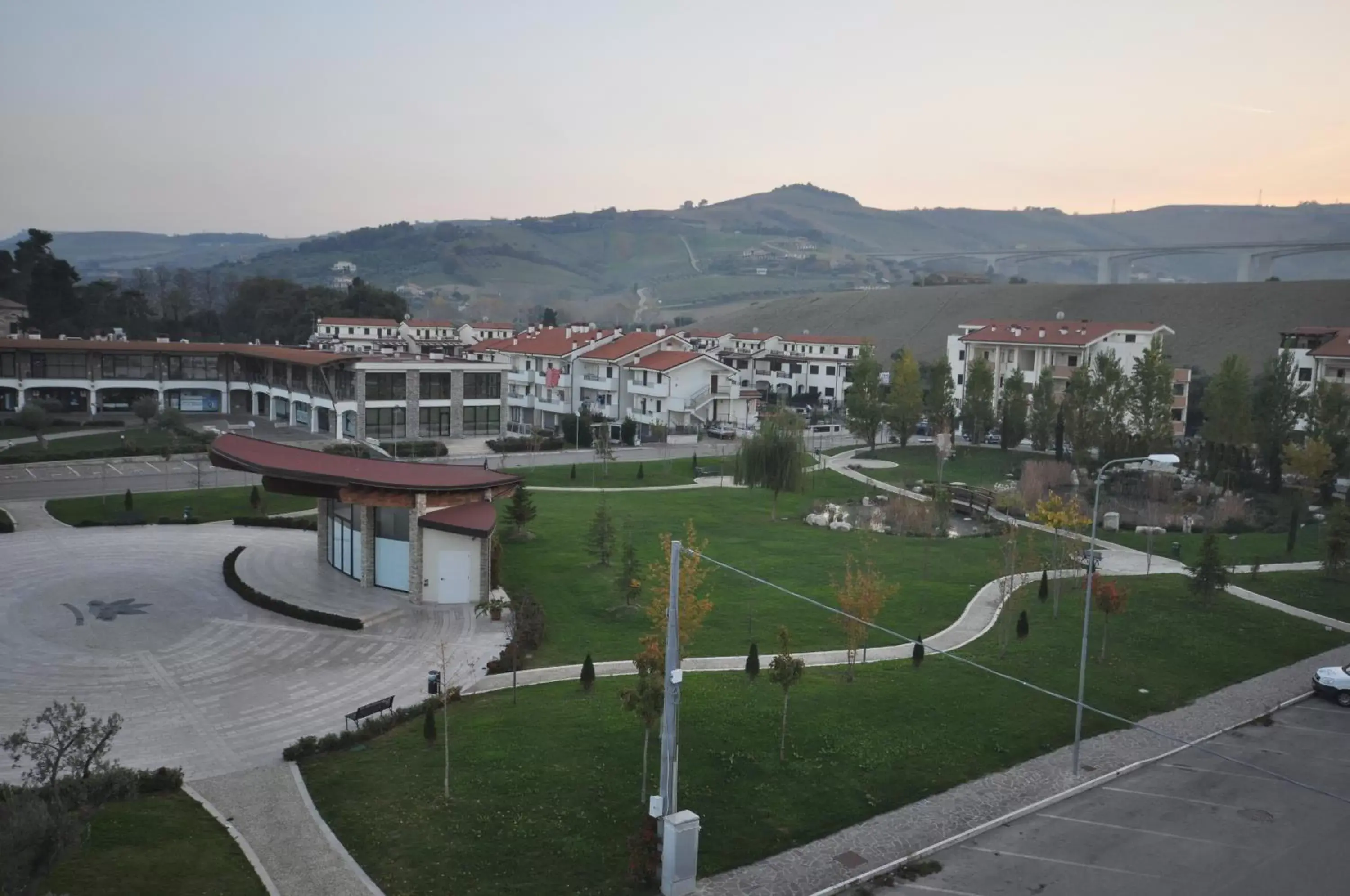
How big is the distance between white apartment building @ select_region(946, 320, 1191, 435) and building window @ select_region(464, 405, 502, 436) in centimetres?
3473

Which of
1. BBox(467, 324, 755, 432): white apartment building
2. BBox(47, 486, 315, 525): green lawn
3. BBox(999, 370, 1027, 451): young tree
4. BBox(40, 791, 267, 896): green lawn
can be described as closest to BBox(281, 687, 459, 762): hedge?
BBox(40, 791, 267, 896): green lawn

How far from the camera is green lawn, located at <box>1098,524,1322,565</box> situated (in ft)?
125

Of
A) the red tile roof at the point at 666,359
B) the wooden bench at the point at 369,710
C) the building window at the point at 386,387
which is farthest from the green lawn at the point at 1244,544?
the building window at the point at 386,387

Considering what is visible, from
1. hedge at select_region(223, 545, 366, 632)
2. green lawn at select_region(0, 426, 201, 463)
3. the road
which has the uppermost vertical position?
green lawn at select_region(0, 426, 201, 463)

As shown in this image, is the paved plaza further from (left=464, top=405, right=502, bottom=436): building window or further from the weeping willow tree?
(left=464, top=405, right=502, bottom=436): building window

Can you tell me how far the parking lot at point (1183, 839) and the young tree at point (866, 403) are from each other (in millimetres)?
46280

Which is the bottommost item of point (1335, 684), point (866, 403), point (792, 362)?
point (1335, 684)

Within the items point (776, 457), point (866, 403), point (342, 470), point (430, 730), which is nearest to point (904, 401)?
point (866, 403)

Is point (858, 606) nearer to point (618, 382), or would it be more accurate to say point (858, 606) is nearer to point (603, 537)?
point (603, 537)

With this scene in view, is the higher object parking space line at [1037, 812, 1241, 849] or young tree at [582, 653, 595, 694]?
young tree at [582, 653, 595, 694]

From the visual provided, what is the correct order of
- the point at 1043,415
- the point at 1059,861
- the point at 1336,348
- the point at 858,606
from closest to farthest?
the point at 1059,861 < the point at 858,606 < the point at 1336,348 < the point at 1043,415

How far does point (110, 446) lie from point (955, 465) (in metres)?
51.7

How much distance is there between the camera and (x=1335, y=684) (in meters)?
23.2

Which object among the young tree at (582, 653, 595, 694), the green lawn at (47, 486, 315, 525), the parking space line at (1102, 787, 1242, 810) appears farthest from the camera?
the green lawn at (47, 486, 315, 525)
